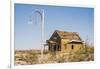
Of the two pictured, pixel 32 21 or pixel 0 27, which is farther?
pixel 32 21

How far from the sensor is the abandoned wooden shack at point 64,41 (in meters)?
2.16

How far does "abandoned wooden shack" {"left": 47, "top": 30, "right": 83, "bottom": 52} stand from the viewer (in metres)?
2.16

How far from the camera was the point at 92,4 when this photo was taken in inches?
91.7

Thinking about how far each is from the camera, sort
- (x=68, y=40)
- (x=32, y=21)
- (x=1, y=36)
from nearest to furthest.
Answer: (x=1, y=36), (x=32, y=21), (x=68, y=40)

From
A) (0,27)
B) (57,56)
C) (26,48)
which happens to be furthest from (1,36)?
A: (57,56)

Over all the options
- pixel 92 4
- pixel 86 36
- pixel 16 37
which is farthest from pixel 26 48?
pixel 92 4

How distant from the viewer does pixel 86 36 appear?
7.53 feet

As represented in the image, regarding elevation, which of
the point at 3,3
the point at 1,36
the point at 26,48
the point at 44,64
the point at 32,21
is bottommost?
the point at 44,64

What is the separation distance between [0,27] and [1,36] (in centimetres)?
9

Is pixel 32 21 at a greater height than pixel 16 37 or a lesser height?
greater

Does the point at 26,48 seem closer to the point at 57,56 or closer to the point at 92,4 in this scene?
the point at 57,56

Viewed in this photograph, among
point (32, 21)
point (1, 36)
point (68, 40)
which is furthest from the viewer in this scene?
point (68, 40)

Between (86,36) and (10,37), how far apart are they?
0.87 metres

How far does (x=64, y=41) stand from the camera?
2.21 m
